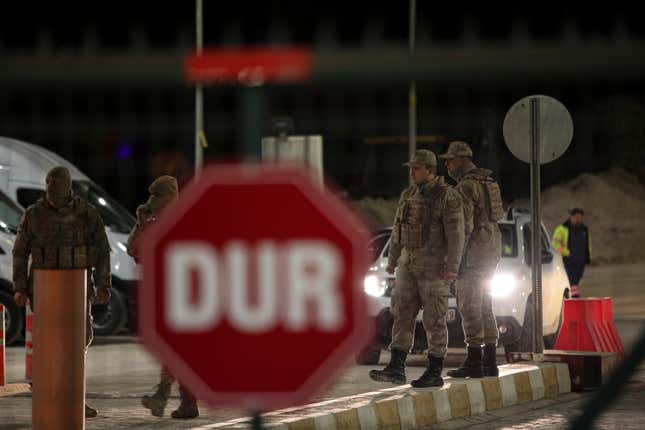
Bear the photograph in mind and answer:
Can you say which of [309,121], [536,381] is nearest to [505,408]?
[536,381]

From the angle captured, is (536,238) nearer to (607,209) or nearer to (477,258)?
(477,258)

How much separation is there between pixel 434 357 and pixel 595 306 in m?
3.29

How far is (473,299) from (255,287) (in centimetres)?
822

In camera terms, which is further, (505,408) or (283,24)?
(505,408)

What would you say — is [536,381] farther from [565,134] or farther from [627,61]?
[627,61]

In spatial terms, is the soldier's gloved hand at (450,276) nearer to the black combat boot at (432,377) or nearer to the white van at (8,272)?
the black combat boot at (432,377)

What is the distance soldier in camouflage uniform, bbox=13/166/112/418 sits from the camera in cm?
968

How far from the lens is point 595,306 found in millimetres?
13531

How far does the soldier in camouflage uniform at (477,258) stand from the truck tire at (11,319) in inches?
306

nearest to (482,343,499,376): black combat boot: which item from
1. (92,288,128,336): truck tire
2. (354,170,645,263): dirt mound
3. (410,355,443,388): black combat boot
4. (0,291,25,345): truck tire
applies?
(410,355,443,388): black combat boot

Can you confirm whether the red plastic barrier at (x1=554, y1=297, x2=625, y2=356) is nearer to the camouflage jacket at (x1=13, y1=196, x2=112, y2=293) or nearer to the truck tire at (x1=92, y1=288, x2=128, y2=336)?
the camouflage jacket at (x1=13, y1=196, x2=112, y2=293)

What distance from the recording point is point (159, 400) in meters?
9.76

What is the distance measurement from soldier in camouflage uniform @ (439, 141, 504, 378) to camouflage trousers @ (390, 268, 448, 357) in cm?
52

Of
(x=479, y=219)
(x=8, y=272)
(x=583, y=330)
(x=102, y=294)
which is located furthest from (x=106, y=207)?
(x=102, y=294)
